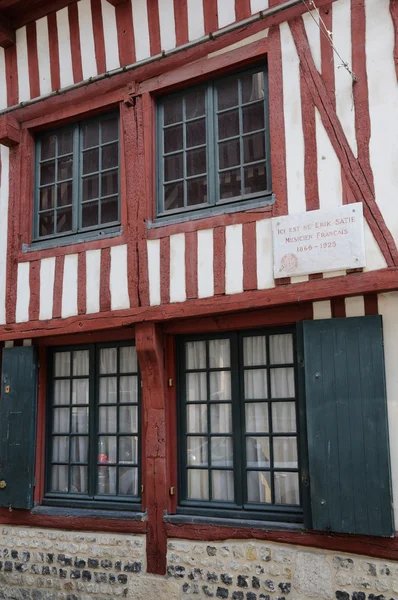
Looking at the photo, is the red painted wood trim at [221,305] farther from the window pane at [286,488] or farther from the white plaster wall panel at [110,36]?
the white plaster wall panel at [110,36]

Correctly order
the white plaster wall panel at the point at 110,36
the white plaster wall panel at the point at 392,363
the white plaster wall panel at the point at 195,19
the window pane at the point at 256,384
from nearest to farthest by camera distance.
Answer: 1. the white plaster wall panel at the point at 392,363
2. the window pane at the point at 256,384
3. the white plaster wall panel at the point at 195,19
4. the white plaster wall panel at the point at 110,36

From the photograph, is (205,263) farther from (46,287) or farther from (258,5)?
(258,5)

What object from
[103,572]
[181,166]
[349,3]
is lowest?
[103,572]

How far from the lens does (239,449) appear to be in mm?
5246

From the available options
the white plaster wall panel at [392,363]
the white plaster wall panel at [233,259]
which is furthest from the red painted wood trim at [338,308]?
the white plaster wall panel at [233,259]

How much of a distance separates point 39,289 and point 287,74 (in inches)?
116

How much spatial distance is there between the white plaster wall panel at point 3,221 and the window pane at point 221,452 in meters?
2.43

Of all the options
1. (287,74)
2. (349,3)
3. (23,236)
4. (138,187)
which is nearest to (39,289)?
(23,236)

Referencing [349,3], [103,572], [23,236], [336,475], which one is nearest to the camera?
[336,475]

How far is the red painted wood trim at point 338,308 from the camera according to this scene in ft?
15.7

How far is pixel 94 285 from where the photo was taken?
5.85 meters

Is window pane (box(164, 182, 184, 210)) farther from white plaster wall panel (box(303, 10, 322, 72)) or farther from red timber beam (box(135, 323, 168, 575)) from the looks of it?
white plaster wall panel (box(303, 10, 322, 72))

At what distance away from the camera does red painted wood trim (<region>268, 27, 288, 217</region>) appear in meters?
5.08

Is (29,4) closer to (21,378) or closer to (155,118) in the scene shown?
(155,118)
